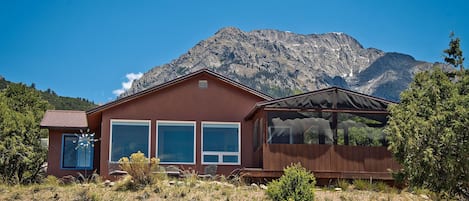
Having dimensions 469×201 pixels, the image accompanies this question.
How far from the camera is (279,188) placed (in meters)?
15.6

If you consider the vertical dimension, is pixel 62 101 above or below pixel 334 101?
above

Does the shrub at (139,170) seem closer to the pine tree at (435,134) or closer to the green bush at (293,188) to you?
the green bush at (293,188)

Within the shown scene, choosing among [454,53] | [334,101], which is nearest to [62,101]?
[334,101]

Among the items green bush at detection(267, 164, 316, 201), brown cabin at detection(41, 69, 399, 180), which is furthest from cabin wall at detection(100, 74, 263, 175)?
green bush at detection(267, 164, 316, 201)

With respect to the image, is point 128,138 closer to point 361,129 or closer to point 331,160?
point 331,160

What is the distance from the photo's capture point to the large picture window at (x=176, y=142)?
22000mm

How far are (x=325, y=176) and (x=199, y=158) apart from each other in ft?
15.6

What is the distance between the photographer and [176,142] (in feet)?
72.8

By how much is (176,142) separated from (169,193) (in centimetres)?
526

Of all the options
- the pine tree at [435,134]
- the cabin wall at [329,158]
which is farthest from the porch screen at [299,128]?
the pine tree at [435,134]

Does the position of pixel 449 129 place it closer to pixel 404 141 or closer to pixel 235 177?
pixel 404 141

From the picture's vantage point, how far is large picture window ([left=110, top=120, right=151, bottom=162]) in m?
21.8

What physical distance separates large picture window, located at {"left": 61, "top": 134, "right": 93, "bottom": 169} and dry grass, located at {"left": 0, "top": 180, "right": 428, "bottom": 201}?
16.7 feet

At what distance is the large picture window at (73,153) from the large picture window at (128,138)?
8.00 feet
